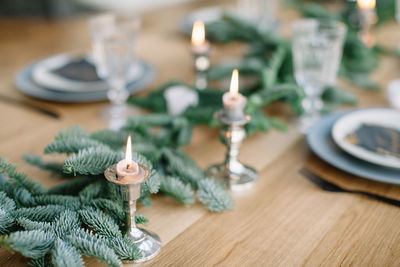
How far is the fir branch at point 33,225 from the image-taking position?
0.48m

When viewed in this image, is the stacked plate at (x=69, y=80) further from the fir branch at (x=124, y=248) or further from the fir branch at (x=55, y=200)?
the fir branch at (x=124, y=248)

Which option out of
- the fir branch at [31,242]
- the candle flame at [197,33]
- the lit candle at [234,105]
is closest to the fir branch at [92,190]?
the fir branch at [31,242]

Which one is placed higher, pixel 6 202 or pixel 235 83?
pixel 235 83

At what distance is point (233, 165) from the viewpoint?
2.28 feet

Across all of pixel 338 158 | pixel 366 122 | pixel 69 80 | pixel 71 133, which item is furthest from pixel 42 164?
pixel 366 122

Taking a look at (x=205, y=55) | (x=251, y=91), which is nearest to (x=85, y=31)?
(x=205, y=55)

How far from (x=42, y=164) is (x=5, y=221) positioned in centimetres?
20

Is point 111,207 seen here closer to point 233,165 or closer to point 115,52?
point 233,165

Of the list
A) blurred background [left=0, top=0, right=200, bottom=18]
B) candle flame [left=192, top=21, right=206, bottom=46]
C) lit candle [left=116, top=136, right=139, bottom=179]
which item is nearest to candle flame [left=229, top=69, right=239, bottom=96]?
lit candle [left=116, top=136, right=139, bottom=179]

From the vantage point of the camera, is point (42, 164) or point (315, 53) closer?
point (42, 164)

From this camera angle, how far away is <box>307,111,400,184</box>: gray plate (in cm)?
65

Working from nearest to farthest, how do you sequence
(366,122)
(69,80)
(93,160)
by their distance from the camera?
(93,160) < (366,122) < (69,80)

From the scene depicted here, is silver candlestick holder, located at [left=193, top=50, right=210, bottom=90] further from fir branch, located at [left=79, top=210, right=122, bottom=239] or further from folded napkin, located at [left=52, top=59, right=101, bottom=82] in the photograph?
fir branch, located at [left=79, top=210, right=122, bottom=239]

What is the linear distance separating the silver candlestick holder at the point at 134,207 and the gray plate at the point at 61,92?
532 mm
